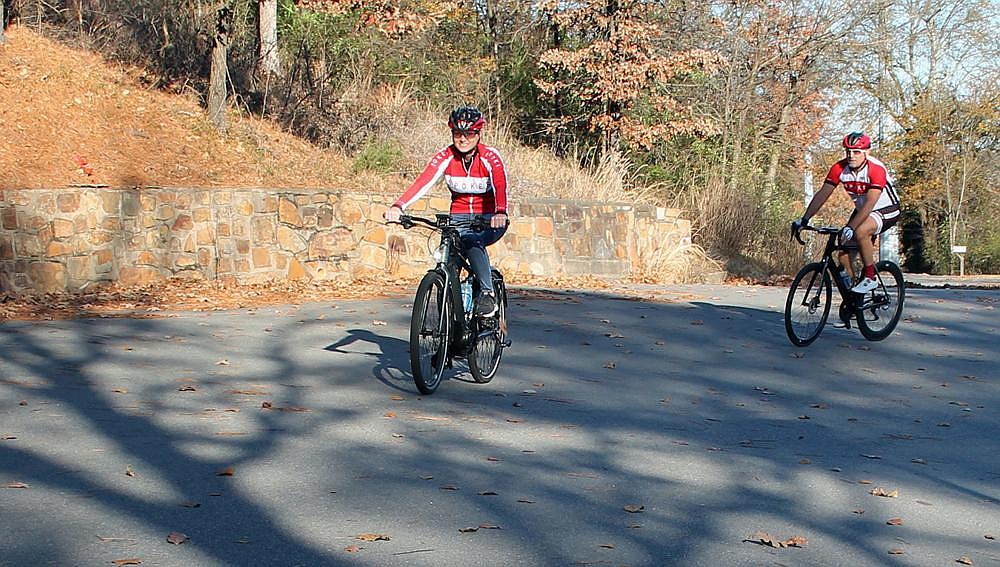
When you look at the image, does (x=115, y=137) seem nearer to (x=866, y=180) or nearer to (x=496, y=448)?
(x=866, y=180)

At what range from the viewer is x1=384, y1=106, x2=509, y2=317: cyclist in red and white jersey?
870 centimetres

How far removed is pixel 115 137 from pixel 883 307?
1153cm

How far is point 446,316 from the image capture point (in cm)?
855

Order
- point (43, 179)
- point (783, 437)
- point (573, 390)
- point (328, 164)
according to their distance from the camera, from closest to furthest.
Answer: point (783, 437) → point (573, 390) → point (43, 179) → point (328, 164)

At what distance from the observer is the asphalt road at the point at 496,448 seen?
511cm

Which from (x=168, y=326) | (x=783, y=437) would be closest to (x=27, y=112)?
(x=168, y=326)

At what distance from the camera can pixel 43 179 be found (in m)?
16.1

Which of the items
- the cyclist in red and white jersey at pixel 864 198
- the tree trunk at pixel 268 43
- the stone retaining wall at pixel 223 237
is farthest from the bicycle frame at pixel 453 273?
the tree trunk at pixel 268 43

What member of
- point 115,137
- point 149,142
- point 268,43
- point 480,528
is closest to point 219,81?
point 149,142

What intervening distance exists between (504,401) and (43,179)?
9649mm

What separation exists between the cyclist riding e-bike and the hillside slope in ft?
31.2

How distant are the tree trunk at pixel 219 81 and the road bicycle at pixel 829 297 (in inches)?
443

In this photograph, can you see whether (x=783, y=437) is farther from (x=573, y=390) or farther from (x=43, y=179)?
(x=43, y=179)

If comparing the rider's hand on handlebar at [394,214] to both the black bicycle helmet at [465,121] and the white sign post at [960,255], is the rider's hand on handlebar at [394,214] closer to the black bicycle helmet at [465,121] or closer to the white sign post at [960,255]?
the black bicycle helmet at [465,121]
